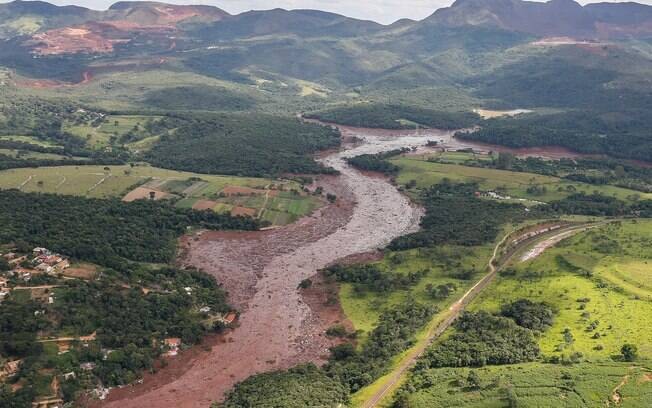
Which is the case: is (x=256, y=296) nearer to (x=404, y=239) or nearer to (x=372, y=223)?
(x=404, y=239)

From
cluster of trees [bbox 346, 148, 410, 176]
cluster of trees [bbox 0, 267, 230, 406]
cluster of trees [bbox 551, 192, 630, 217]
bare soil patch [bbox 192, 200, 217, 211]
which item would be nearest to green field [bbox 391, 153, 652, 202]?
cluster of trees [bbox 346, 148, 410, 176]

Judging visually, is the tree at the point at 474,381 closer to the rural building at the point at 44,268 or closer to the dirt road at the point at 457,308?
the dirt road at the point at 457,308

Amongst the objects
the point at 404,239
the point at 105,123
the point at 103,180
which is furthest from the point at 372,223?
the point at 105,123

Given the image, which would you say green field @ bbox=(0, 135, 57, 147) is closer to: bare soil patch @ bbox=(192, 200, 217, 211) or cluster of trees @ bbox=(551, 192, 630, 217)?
bare soil patch @ bbox=(192, 200, 217, 211)

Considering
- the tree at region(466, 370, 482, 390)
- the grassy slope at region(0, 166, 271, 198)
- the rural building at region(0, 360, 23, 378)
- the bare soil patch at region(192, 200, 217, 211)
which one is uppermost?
the grassy slope at region(0, 166, 271, 198)

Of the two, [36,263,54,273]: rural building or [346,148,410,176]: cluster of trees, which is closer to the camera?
[36,263,54,273]: rural building

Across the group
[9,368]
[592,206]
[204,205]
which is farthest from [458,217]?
[9,368]

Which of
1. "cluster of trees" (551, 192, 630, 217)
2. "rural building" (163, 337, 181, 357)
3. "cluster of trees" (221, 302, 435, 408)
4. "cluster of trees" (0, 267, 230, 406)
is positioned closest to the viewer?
"cluster of trees" (221, 302, 435, 408)
